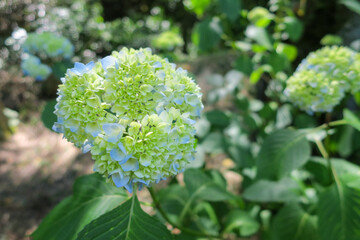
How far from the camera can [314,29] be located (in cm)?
258

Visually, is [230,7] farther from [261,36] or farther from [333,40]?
[333,40]

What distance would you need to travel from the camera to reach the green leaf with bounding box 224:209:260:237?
1.46m

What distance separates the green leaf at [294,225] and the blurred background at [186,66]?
15.5 inches

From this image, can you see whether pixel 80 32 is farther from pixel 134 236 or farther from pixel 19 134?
pixel 134 236

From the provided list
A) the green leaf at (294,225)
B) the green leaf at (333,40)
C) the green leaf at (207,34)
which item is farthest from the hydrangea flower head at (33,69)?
the green leaf at (333,40)

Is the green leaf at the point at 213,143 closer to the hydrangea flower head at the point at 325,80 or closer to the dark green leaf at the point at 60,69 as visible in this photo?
the hydrangea flower head at the point at 325,80

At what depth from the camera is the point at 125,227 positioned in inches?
29.3

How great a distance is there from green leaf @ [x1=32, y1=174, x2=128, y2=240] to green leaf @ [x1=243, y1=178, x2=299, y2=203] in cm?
84

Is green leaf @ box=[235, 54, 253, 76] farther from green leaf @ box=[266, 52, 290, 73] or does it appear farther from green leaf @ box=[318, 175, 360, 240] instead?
green leaf @ box=[318, 175, 360, 240]

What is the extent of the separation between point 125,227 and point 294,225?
1034mm

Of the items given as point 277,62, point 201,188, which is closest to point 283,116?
point 277,62

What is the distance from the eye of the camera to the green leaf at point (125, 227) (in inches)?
28.3

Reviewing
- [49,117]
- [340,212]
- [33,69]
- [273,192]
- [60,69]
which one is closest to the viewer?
[49,117]

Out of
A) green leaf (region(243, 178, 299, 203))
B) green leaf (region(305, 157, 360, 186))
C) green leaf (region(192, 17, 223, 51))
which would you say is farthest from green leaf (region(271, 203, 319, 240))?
green leaf (region(192, 17, 223, 51))
